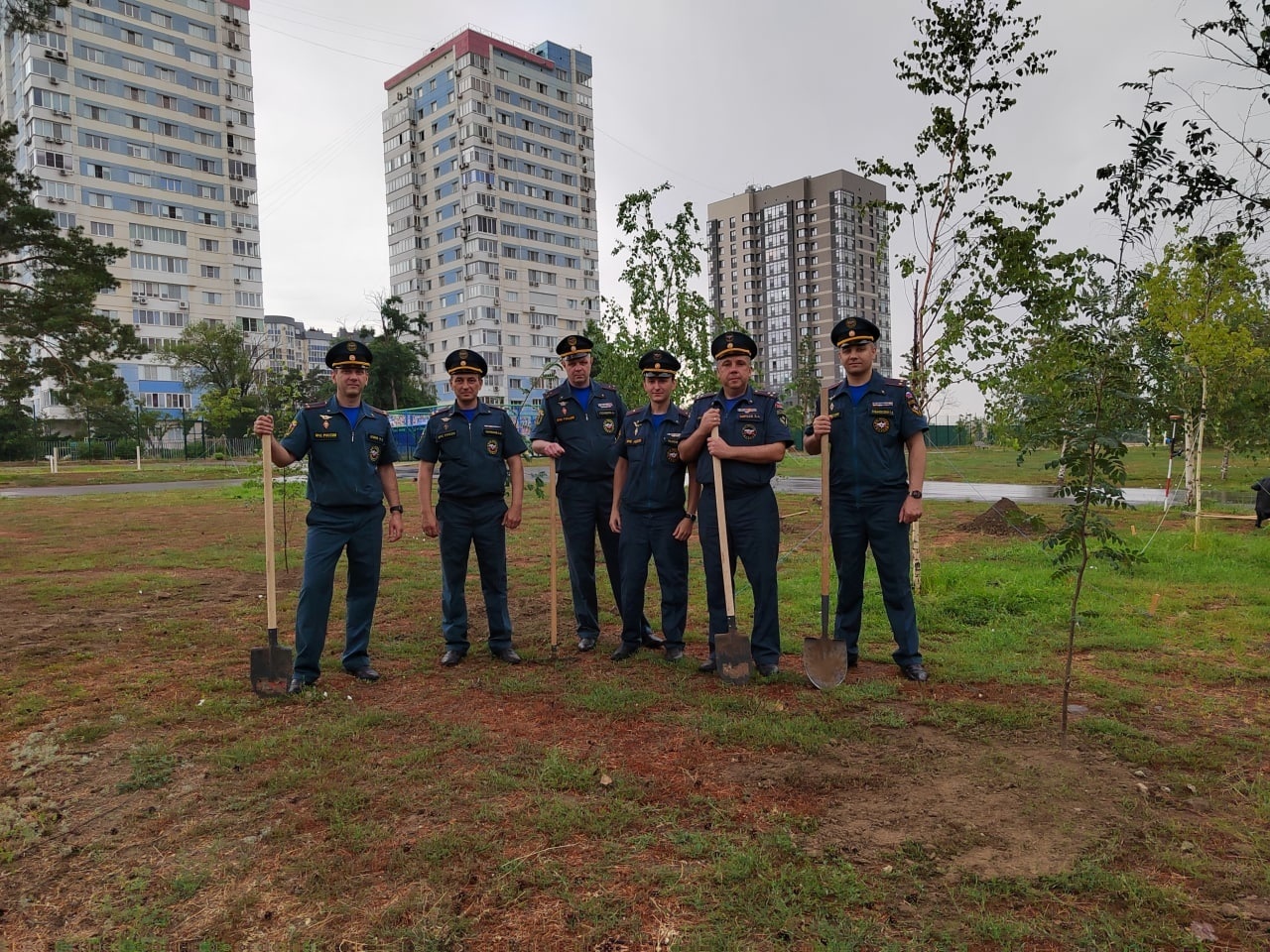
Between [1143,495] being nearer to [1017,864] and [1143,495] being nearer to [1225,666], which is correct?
[1225,666]

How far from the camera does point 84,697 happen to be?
484 cm

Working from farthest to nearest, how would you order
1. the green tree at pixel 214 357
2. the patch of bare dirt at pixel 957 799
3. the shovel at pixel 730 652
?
the green tree at pixel 214 357, the shovel at pixel 730 652, the patch of bare dirt at pixel 957 799

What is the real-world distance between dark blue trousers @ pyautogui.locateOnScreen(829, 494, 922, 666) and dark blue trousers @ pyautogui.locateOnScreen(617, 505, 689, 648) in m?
1.03

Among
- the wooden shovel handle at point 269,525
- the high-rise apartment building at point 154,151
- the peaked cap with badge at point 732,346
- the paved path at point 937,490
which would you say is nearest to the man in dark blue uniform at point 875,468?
the peaked cap with badge at point 732,346

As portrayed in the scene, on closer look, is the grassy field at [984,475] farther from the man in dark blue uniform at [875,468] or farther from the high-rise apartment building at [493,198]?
the high-rise apartment building at [493,198]

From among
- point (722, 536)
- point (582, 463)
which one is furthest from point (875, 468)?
point (582, 463)

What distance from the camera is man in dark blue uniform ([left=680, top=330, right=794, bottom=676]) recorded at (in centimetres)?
501

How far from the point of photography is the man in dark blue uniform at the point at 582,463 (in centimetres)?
580

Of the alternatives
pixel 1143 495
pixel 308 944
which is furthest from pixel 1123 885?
pixel 1143 495

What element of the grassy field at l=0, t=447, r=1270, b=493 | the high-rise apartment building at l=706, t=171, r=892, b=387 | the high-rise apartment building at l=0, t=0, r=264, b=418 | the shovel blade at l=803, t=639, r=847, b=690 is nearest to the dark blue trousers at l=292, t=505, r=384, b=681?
the shovel blade at l=803, t=639, r=847, b=690

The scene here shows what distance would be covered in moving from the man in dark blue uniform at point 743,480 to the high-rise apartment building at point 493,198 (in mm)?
66164

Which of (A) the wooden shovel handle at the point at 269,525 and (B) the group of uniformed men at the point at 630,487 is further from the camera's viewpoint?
(B) the group of uniformed men at the point at 630,487

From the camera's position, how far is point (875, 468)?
491cm

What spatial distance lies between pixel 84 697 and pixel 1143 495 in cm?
1914
